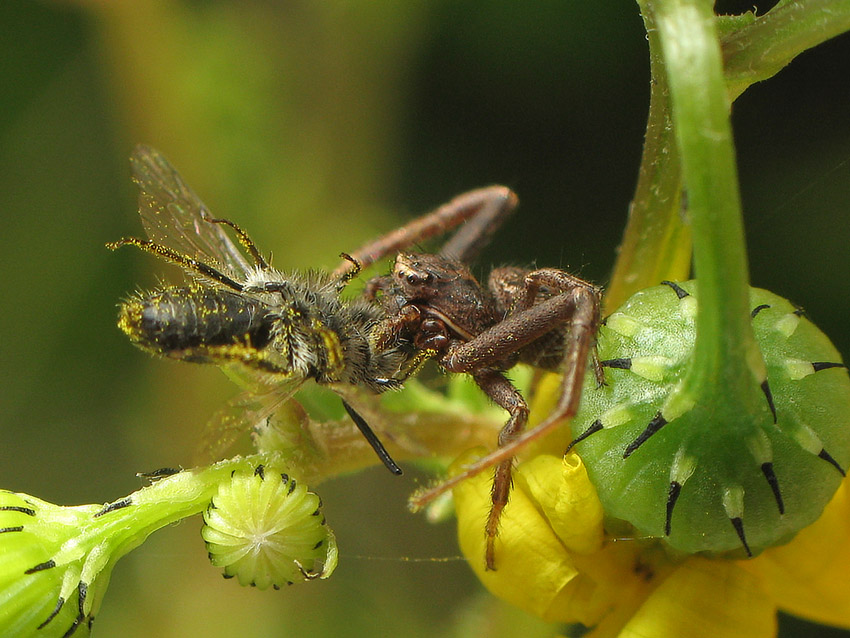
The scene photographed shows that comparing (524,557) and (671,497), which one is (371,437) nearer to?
(524,557)

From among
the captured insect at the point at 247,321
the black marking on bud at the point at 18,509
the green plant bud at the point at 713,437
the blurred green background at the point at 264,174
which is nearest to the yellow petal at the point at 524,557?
the green plant bud at the point at 713,437

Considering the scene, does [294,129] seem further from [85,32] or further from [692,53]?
[692,53]

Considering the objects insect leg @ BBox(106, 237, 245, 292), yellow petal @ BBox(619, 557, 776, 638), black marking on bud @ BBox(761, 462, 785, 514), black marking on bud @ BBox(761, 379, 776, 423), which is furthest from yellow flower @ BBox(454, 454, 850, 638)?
insect leg @ BBox(106, 237, 245, 292)

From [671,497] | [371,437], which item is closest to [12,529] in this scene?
[371,437]

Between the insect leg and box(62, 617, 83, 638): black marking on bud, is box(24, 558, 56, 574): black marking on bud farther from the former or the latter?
the insect leg

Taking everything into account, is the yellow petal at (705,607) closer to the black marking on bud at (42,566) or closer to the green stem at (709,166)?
the green stem at (709,166)

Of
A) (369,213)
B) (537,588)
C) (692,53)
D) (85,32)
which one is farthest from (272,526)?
(85,32)
